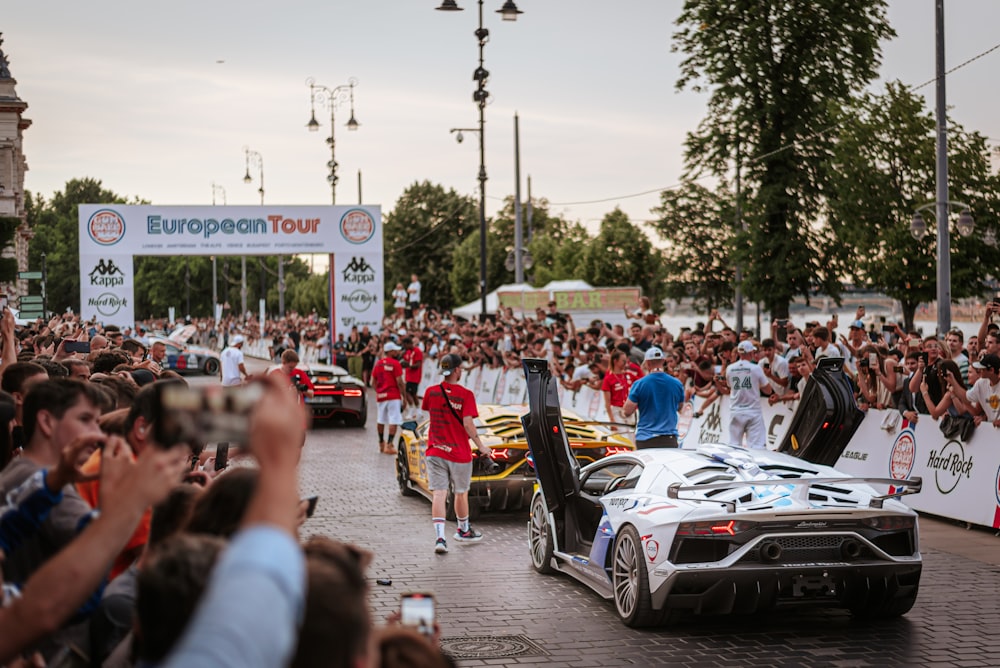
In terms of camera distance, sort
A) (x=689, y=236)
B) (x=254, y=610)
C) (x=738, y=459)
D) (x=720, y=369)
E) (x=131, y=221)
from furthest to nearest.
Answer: (x=689, y=236)
(x=131, y=221)
(x=720, y=369)
(x=738, y=459)
(x=254, y=610)

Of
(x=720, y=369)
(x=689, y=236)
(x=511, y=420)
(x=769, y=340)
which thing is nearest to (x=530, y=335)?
(x=720, y=369)

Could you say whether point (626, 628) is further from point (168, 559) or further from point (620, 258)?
point (620, 258)

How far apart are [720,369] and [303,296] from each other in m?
108

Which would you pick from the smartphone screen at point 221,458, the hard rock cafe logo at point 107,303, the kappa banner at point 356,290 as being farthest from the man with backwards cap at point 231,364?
the kappa banner at point 356,290

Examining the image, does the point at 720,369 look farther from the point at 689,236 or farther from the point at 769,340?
the point at 689,236

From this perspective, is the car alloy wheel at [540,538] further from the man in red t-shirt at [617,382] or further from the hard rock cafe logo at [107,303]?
the hard rock cafe logo at [107,303]

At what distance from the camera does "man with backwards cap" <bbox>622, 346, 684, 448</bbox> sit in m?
12.8

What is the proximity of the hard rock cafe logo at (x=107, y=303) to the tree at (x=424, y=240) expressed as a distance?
57.5 meters

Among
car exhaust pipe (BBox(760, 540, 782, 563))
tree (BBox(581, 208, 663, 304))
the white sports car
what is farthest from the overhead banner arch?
tree (BBox(581, 208, 663, 304))

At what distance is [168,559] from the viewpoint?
2.71 meters

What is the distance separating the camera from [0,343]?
29.0 feet

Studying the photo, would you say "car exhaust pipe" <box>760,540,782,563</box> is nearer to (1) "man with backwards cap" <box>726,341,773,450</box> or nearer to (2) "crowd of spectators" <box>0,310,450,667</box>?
(2) "crowd of spectators" <box>0,310,450,667</box>

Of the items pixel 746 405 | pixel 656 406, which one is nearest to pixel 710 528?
pixel 656 406

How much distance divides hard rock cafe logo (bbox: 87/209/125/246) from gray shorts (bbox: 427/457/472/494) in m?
30.0
